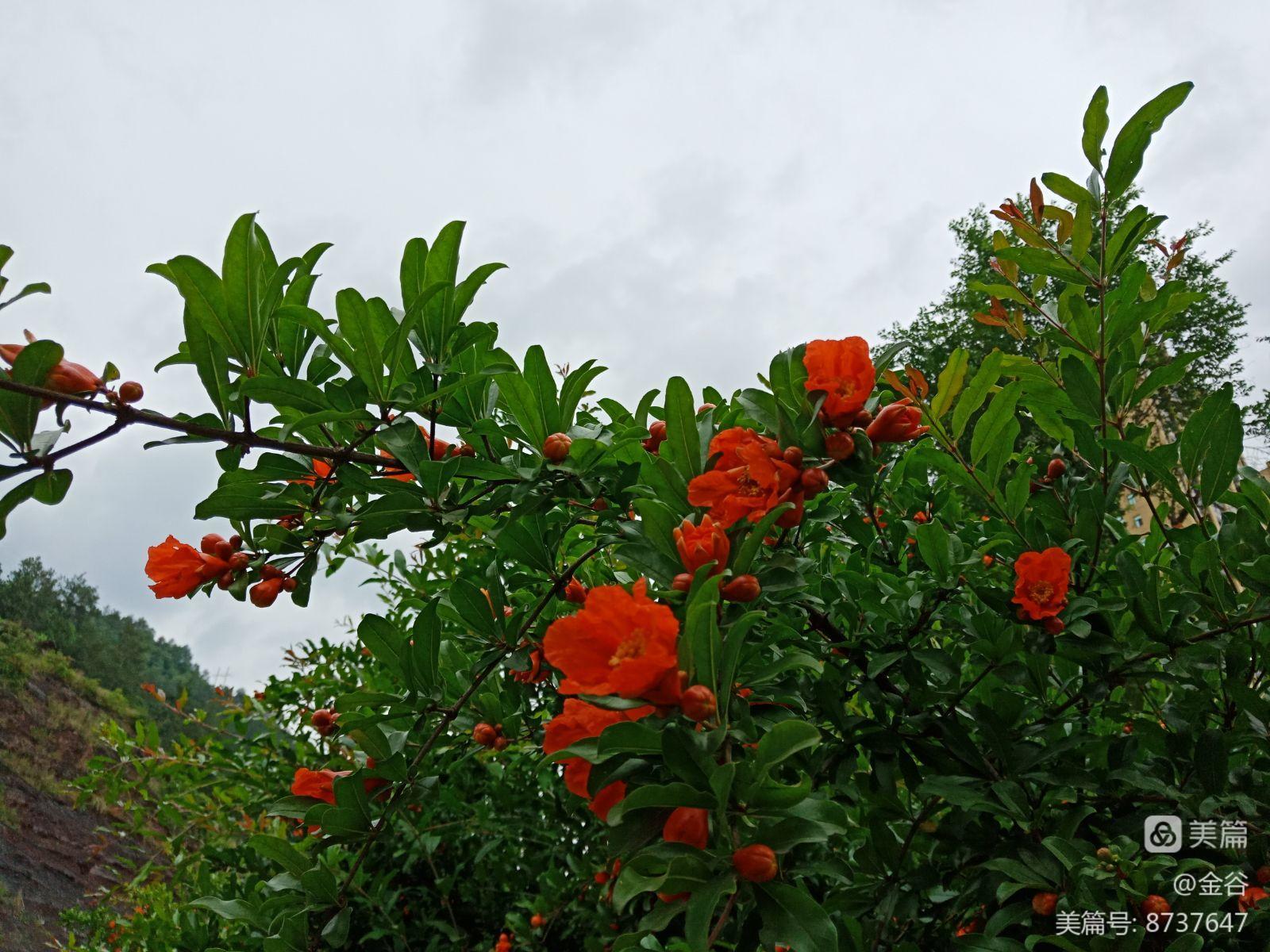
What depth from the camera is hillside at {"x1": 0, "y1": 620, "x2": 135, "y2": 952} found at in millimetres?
5430

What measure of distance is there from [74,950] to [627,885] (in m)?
4.18

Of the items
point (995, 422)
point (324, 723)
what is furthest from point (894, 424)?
point (324, 723)

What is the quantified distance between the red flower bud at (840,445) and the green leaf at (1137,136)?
679 mm

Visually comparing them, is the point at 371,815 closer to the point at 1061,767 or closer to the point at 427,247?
the point at 427,247

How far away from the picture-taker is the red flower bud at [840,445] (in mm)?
926

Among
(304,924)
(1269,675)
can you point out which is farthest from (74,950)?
(1269,675)

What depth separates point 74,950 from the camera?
3.58 m

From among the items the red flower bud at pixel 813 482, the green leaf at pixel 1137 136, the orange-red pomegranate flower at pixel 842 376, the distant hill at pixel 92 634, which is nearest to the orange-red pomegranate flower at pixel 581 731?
the red flower bud at pixel 813 482

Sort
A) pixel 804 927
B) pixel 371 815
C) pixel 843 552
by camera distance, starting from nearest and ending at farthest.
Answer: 1. pixel 804 927
2. pixel 371 815
3. pixel 843 552

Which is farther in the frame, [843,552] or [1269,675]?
[843,552]

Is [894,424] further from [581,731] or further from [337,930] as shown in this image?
[337,930]

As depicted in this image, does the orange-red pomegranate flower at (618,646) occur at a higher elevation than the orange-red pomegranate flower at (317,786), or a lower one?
higher

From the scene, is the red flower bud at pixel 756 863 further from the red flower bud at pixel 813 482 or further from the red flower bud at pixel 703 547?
the red flower bud at pixel 813 482

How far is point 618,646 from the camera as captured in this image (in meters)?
0.76
